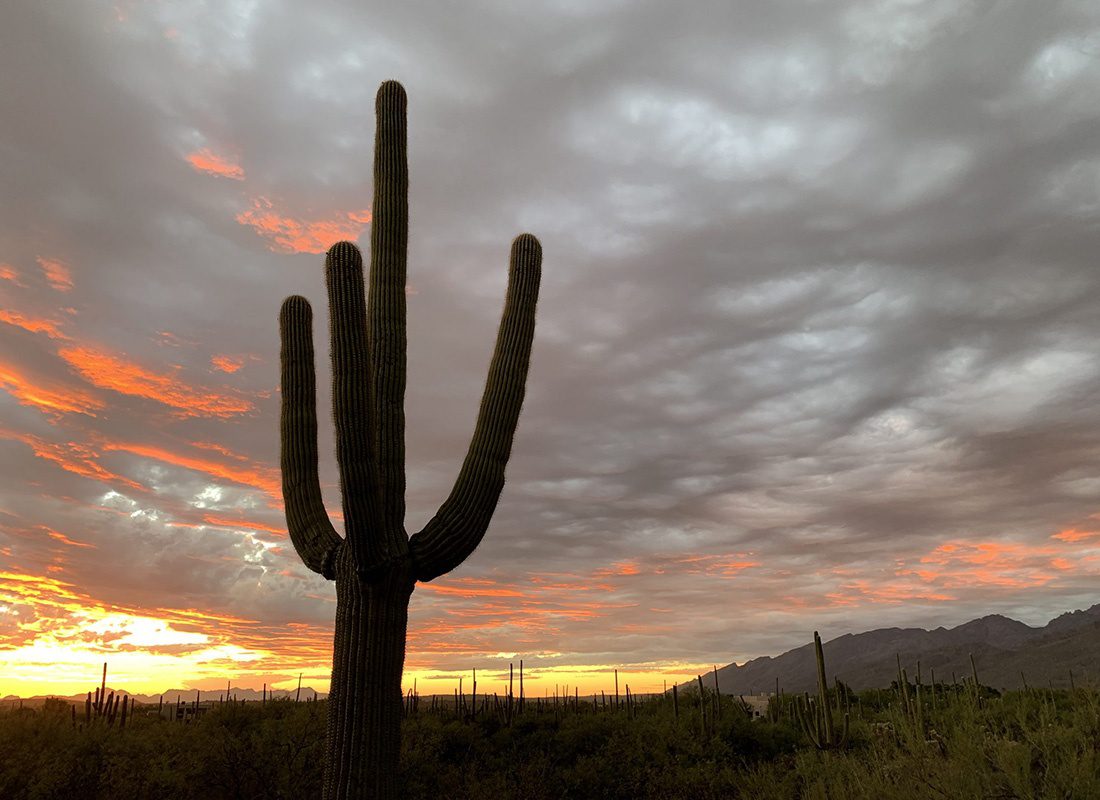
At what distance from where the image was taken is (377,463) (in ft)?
29.0

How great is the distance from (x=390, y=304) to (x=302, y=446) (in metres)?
2.25

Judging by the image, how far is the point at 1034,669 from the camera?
9750cm

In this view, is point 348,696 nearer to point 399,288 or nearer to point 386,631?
point 386,631

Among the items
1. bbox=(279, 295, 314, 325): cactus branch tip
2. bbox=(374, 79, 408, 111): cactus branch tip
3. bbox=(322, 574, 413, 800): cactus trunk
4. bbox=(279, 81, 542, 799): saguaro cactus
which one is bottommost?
bbox=(322, 574, 413, 800): cactus trunk

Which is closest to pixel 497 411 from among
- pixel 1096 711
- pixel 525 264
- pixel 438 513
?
pixel 438 513

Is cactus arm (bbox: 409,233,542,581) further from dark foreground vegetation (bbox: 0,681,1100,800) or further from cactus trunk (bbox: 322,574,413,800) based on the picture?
dark foreground vegetation (bbox: 0,681,1100,800)

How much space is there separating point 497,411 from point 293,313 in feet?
11.2

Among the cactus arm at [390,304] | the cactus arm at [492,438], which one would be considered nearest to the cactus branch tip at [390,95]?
the cactus arm at [390,304]

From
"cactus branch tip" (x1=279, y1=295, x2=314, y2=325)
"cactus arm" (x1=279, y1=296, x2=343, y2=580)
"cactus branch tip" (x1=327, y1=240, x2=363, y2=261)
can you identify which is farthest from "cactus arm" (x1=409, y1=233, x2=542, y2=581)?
"cactus branch tip" (x1=279, y1=295, x2=314, y2=325)

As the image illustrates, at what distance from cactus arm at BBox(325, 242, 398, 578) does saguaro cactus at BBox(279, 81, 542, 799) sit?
1 cm

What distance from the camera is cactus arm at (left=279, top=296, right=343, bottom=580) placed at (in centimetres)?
962

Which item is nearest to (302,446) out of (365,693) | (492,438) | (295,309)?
(295,309)

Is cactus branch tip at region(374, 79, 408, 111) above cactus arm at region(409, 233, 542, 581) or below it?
above

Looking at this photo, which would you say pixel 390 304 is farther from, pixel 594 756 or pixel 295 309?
pixel 594 756
